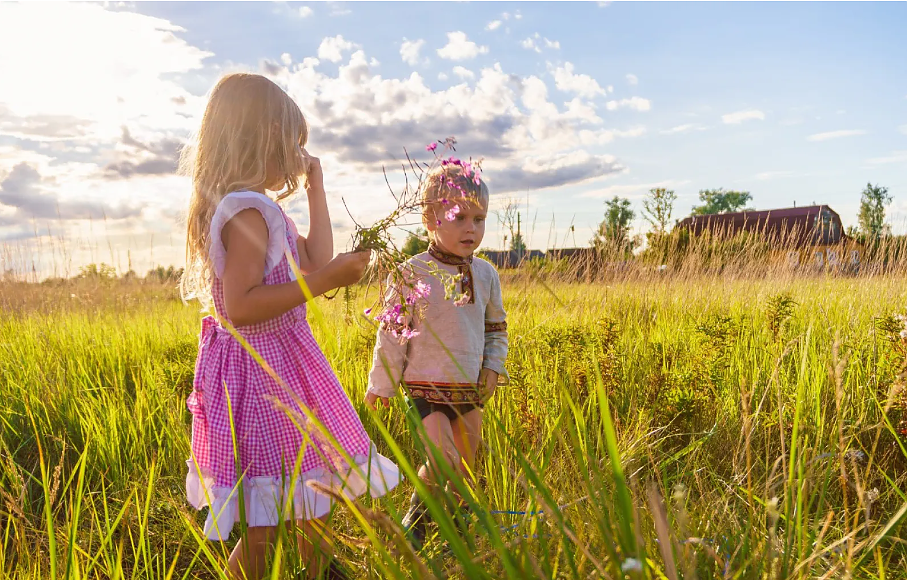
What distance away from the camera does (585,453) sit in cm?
99

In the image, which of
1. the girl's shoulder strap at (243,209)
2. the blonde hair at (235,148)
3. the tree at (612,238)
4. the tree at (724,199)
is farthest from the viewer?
the tree at (724,199)

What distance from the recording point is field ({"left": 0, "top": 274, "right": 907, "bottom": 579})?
3.95 ft

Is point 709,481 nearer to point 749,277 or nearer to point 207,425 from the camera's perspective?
point 207,425

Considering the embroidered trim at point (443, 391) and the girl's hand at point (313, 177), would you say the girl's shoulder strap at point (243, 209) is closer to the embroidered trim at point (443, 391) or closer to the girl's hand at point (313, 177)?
the girl's hand at point (313, 177)

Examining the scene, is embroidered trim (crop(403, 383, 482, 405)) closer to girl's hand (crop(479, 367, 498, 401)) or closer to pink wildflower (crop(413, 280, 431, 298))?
girl's hand (crop(479, 367, 498, 401))

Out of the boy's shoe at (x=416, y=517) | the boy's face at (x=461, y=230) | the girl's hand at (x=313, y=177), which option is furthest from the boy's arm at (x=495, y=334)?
the girl's hand at (x=313, y=177)

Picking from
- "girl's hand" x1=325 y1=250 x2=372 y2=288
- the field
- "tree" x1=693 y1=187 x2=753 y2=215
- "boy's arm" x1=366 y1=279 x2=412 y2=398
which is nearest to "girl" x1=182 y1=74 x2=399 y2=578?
"girl's hand" x1=325 y1=250 x2=372 y2=288

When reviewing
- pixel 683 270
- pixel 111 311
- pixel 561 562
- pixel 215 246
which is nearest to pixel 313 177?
pixel 215 246

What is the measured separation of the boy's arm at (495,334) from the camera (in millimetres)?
2746

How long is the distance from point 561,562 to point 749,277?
7.23 metres

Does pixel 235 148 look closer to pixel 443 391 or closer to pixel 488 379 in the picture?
pixel 443 391

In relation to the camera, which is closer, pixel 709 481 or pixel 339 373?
pixel 709 481

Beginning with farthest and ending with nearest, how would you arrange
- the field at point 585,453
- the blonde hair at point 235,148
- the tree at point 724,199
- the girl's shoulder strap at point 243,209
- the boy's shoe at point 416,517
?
the tree at point 724,199
the boy's shoe at point 416,517
the blonde hair at point 235,148
the girl's shoulder strap at point 243,209
the field at point 585,453

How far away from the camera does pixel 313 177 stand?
7.28 ft
